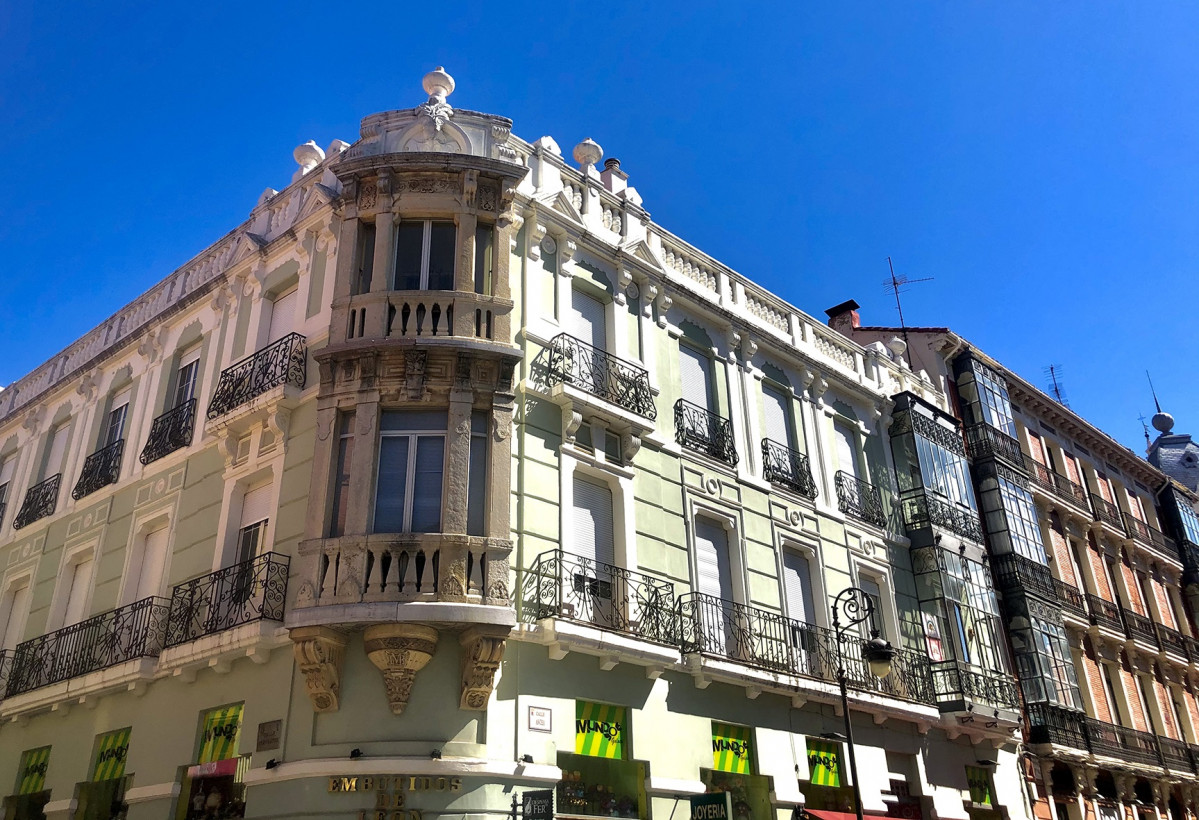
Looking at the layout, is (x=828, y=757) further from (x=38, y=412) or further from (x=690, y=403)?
(x=38, y=412)

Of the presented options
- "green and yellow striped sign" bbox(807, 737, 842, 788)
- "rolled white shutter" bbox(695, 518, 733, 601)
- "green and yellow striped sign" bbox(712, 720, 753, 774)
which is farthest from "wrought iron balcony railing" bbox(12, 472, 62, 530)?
"green and yellow striped sign" bbox(807, 737, 842, 788)

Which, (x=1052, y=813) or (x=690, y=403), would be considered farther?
(x=1052, y=813)

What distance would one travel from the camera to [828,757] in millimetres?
17281

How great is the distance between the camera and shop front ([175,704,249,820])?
43.1 ft

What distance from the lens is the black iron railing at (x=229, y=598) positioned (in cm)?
1331

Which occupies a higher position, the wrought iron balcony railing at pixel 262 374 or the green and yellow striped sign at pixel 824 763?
the wrought iron balcony railing at pixel 262 374

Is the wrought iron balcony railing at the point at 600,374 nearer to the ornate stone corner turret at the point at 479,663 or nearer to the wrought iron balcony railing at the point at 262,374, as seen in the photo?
the wrought iron balcony railing at the point at 262,374

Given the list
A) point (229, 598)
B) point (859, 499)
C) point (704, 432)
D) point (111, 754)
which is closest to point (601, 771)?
point (229, 598)

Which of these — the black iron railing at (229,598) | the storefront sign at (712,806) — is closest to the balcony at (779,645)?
the storefront sign at (712,806)

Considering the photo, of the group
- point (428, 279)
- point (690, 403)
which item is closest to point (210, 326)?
point (428, 279)

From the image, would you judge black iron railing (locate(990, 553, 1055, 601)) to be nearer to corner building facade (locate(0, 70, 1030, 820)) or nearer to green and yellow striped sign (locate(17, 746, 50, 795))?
corner building facade (locate(0, 70, 1030, 820))

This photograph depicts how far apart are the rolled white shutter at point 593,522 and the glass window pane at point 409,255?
3948 mm

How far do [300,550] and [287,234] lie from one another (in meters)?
6.43

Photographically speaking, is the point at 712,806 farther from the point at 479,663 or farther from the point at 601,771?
the point at 479,663
